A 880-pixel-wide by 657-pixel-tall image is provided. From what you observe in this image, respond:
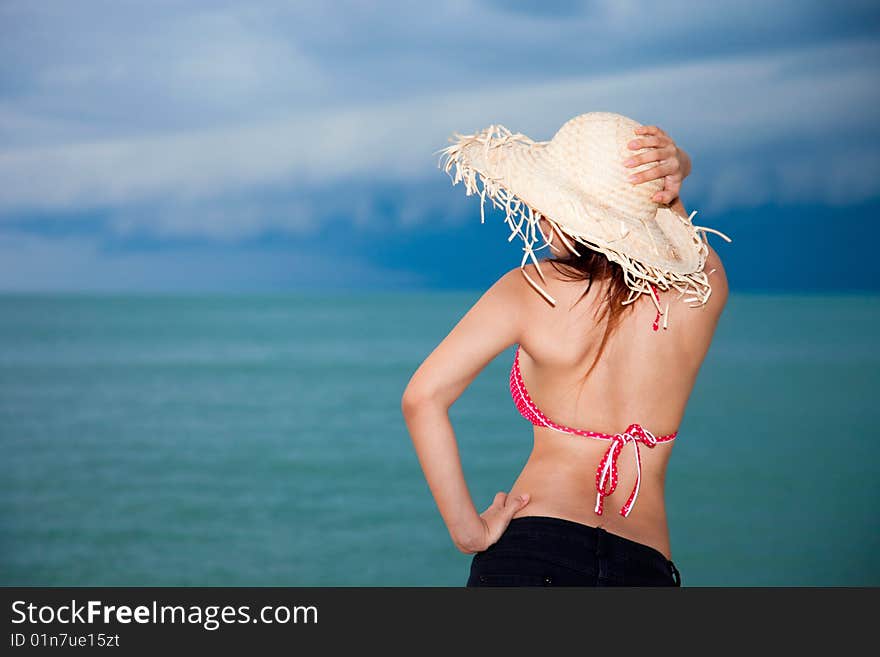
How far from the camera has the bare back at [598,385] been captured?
5.09 feet

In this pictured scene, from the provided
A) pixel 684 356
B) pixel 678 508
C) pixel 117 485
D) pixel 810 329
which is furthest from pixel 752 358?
pixel 684 356

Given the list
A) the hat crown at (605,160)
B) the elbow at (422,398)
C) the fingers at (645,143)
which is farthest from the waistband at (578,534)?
the fingers at (645,143)

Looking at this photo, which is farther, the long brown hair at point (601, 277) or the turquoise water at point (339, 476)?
the turquoise water at point (339, 476)

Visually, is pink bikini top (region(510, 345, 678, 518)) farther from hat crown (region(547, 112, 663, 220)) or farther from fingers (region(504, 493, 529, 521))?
hat crown (region(547, 112, 663, 220))

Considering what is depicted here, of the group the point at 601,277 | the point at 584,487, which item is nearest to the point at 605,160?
the point at 601,277

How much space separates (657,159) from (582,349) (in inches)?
13.1

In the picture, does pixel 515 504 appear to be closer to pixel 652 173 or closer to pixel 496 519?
pixel 496 519

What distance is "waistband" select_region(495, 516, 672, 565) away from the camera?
5.10ft

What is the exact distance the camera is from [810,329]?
2323 cm

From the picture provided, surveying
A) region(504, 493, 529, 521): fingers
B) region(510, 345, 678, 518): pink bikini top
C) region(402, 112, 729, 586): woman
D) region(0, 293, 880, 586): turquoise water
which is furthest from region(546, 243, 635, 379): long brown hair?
region(0, 293, 880, 586): turquoise water

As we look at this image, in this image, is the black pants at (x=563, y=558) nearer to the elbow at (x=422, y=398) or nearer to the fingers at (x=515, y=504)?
the fingers at (x=515, y=504)

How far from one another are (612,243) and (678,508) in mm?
5290

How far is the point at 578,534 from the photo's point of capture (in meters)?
1.56

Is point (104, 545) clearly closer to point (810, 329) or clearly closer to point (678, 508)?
point (678, 508)
